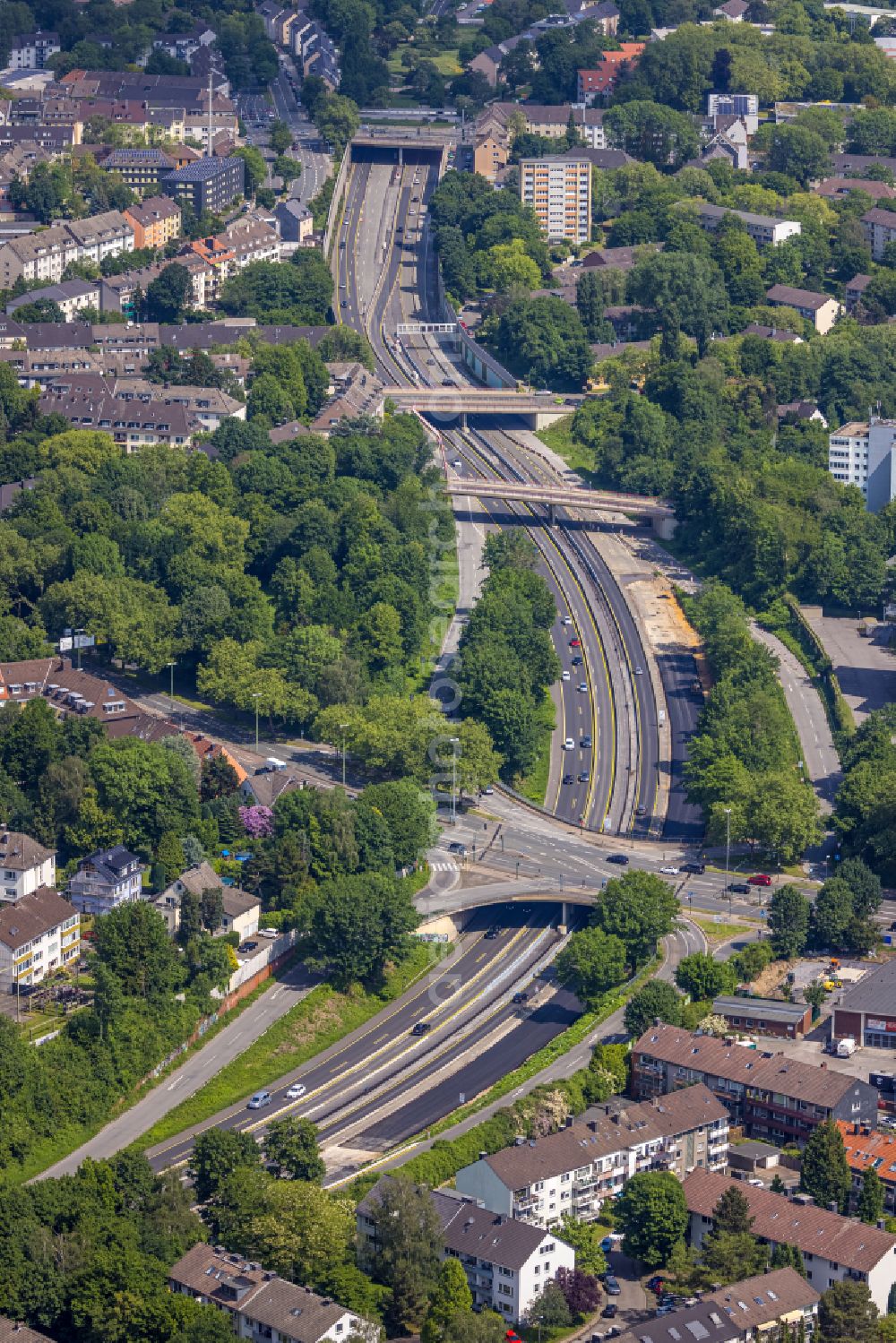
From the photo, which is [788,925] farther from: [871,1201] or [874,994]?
[871,1201]

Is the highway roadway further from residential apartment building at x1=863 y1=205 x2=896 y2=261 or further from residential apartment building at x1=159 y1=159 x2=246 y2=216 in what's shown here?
residential apartment building at x1=863 y1=205 x2=896 y2=261

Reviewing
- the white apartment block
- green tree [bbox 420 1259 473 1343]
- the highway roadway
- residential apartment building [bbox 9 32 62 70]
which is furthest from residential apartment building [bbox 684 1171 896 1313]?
residential apartment building [bbox 9 32 62 70]

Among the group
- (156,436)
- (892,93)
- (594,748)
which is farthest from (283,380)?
(892,93)

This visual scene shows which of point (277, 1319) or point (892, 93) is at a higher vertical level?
point (892, 93)

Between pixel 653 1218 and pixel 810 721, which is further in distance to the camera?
pixel 810 721

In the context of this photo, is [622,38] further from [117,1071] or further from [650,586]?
[117,1071]

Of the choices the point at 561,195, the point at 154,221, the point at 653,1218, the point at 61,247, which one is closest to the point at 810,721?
the point at 653,1218
